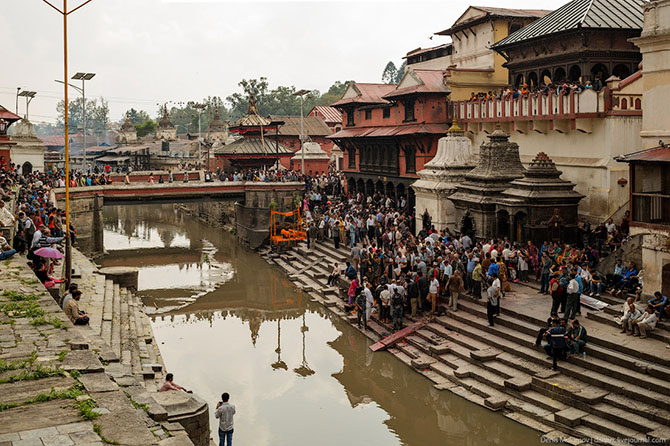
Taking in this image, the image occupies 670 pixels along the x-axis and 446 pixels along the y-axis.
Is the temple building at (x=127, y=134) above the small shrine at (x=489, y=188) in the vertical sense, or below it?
above

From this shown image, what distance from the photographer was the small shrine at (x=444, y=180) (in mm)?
26891

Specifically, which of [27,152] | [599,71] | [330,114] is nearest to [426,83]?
[599,71]

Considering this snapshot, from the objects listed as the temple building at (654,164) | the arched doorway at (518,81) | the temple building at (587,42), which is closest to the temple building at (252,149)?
the arched doorway at (518,81)

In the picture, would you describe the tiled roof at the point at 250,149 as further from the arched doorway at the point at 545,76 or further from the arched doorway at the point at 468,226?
the arched doorway at the point at 468,226

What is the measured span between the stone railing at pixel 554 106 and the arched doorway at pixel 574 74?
6.89ft

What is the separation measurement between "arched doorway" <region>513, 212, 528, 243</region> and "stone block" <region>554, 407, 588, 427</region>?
9.03 m

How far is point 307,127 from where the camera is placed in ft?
205

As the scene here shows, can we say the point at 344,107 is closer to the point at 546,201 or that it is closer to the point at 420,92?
the point at 420,92

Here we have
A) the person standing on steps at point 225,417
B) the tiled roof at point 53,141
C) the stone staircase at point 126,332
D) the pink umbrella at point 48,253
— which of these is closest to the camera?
the person standing on steps at point 225,417

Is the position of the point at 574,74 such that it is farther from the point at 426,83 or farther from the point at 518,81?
the point at 426,83

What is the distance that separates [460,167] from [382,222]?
4142mm

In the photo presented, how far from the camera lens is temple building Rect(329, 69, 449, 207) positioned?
33.2 meters

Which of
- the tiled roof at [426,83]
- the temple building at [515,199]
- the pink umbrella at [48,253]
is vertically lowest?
the pink umbrella at [48,253]

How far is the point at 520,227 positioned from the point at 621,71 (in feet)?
28.3
